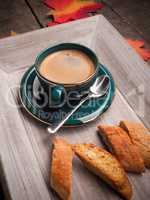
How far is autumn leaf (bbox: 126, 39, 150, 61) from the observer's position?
53.1 inches

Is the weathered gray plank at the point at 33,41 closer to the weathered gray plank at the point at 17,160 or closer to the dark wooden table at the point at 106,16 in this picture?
the weathered gray plank at the point at 17,160

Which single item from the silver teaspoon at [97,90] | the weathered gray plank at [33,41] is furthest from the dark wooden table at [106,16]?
the silver teaspoon at [97,90]

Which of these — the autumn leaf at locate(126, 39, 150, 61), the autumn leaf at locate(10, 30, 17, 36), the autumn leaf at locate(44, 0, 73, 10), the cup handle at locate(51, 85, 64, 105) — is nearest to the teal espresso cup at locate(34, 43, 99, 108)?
the cup handle at locate(51, 85, 64, 105)

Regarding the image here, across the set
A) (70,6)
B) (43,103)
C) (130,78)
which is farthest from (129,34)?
(43,103)

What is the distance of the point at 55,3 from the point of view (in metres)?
1.64

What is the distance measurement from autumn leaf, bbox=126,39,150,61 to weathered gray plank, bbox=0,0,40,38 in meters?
0.47

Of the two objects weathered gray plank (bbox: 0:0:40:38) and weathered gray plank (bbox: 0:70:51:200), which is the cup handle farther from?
weathered gray plank (bbox: 0:0:40:38)

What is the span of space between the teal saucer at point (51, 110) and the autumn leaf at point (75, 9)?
2.45 ft

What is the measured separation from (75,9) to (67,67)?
2.79 feet

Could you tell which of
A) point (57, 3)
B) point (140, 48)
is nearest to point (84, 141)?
point (140, 48)

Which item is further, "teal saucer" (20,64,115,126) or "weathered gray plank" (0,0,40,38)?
"weathered gray plank" (0,0,40,38)

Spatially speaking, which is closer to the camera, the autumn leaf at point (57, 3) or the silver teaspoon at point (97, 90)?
the silver teaspoon at point (97, 90)

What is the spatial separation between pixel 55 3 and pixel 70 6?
0.13 m

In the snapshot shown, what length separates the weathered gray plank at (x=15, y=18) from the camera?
156 cm
